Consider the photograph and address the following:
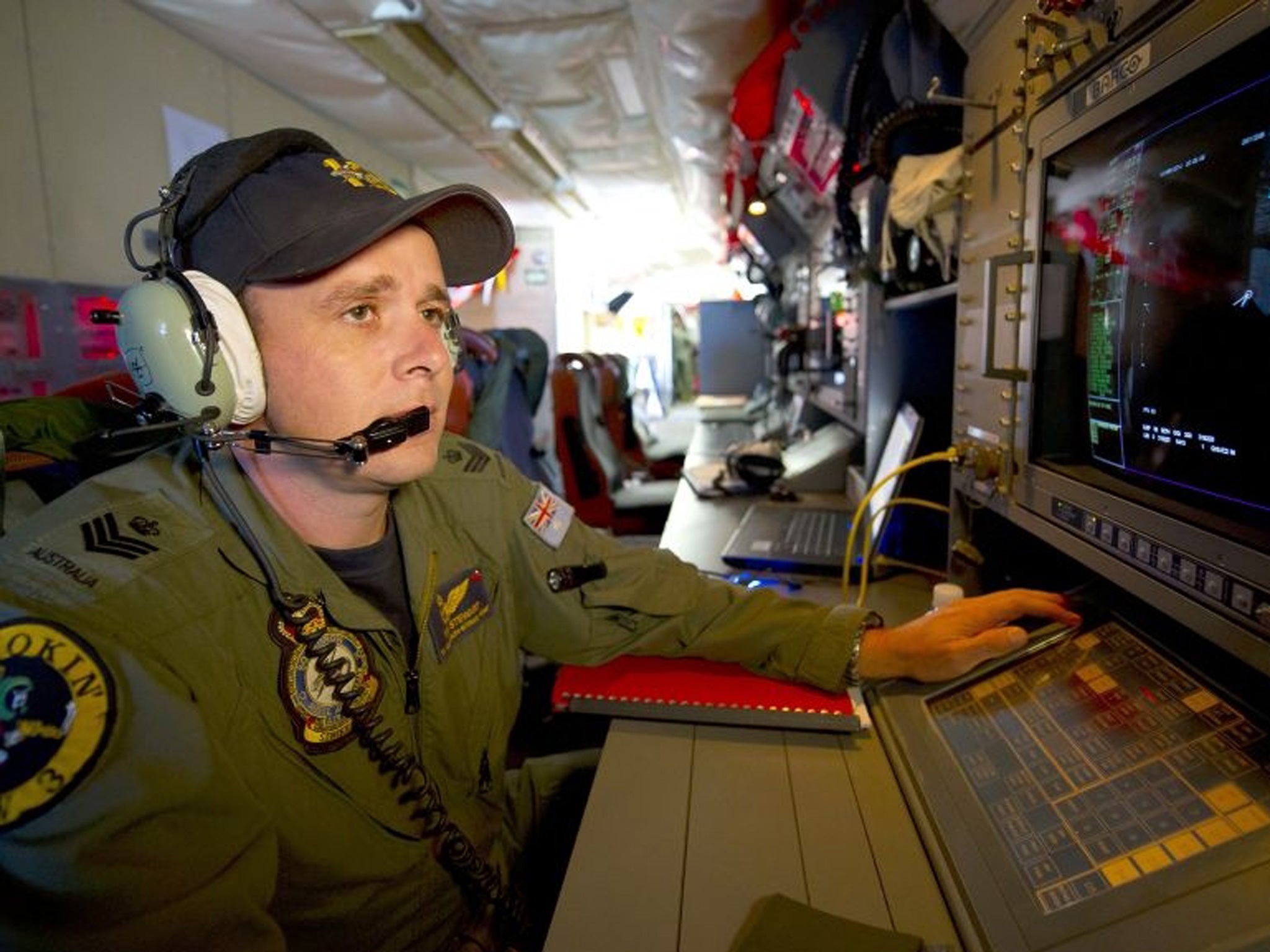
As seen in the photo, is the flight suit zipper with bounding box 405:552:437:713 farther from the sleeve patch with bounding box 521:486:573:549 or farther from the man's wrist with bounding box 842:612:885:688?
the man's wrist with bounding box 842:612:885:688

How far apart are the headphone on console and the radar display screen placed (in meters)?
0.91

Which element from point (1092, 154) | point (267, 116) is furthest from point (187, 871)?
point (267, 116)

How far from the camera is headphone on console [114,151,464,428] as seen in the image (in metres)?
0.71

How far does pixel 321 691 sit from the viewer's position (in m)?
0.79

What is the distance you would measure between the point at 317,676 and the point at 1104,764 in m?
0.84

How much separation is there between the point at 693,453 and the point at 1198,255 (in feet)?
9.89

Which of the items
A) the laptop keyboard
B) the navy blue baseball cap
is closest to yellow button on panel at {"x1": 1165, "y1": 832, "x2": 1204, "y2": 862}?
the navy blue baseball cap

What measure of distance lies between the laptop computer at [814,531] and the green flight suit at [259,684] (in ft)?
1.58

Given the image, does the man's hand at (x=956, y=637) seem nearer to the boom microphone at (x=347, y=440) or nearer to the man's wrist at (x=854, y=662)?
the man's wrist at (x=854, y=662)

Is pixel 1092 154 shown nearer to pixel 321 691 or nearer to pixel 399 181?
pixel 321 691

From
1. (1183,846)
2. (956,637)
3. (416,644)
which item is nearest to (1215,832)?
(1183,846)

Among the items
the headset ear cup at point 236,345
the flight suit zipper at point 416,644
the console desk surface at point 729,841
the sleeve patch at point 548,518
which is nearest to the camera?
the console desk surface at point 729,841

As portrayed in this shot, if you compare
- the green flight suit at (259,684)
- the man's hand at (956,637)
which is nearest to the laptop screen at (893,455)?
the man's hand at (956,637)

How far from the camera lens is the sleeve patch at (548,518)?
1.15 meters
